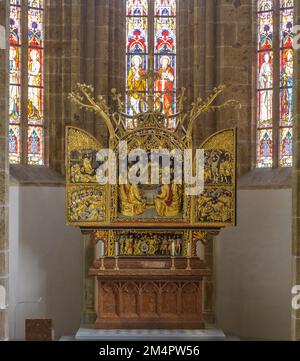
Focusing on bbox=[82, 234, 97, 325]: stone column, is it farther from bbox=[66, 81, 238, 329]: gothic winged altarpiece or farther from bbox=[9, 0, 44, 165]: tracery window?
bbox=[9, 0, 44, 165]: tracery window

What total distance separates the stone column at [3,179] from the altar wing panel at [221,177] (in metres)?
3.99

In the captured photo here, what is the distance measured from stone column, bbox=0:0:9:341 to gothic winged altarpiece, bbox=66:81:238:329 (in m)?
2.65

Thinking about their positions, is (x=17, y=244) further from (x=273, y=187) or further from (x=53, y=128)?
(x=273, y=187)

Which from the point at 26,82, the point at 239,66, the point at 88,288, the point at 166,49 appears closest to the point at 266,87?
the point at 239,66

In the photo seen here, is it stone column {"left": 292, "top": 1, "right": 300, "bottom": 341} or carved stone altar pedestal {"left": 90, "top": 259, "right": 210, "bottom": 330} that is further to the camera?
carved stone altar pedestal {"left": 90, "top": 259, "right": 210, "bottom": 330}

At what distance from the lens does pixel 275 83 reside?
1683cm

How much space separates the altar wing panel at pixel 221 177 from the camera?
14.8m

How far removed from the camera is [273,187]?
52.4ft

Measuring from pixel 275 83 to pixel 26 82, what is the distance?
4813 mm

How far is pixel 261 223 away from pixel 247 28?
12.8ft

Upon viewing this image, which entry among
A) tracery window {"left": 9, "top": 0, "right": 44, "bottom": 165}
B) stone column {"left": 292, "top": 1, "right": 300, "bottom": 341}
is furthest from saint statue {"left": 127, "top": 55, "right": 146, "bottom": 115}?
stone column {"left": 292, "top": 1, "right": 300, "bottom": 341}

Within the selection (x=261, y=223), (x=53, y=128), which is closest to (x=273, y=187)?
(x=261, y=223)

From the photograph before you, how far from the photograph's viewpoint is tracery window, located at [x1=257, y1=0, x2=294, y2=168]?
54.5ft

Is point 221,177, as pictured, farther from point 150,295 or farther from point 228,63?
point 228,63
